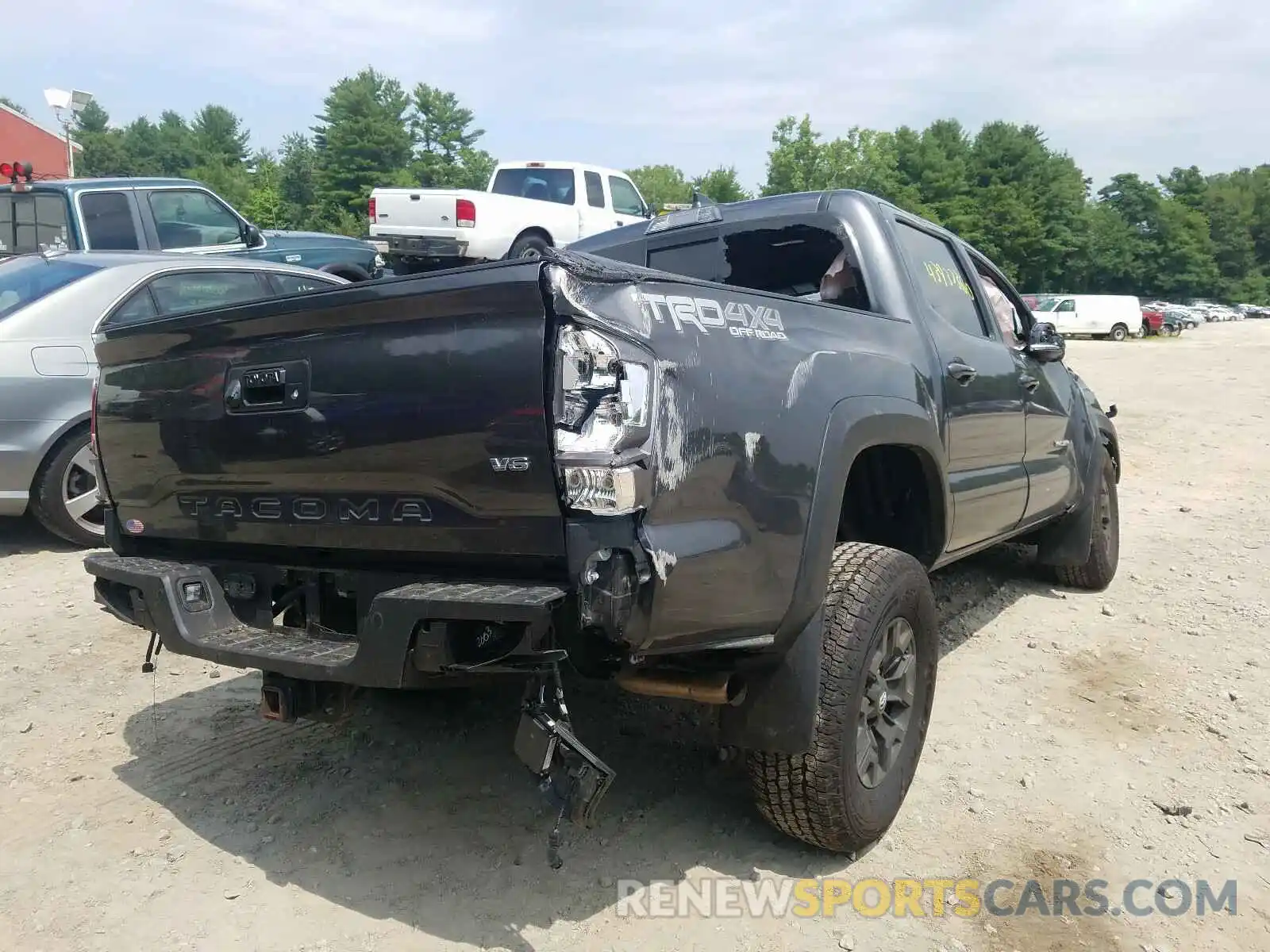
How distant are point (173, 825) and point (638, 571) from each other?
198 centimetres

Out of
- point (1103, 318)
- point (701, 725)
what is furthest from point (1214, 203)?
point (701, 725)

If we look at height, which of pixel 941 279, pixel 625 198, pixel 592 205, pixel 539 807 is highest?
pixel 625 198

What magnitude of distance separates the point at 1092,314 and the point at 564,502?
4175 centimetres

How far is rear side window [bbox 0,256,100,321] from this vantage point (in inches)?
230

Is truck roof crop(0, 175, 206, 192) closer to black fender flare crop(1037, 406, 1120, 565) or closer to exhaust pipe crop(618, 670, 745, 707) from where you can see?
black fender flare crop(1037, 406, 1120, 565)

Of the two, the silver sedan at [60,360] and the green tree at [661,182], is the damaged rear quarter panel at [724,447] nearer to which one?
the silver sedan at [60,360]

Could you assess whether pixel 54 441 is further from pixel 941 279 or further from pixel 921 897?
pixel 921 897

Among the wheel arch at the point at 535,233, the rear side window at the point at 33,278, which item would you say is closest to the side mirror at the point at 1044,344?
the rear side window at the point at 33,278

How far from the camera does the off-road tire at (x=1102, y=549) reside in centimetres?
552

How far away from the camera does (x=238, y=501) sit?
286cm

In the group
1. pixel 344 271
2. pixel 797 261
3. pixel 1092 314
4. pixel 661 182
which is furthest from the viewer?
pixel 661 182

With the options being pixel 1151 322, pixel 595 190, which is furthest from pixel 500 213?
pixel 1151 322

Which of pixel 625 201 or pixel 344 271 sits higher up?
pixel 625 201

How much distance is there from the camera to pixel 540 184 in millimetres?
14047
